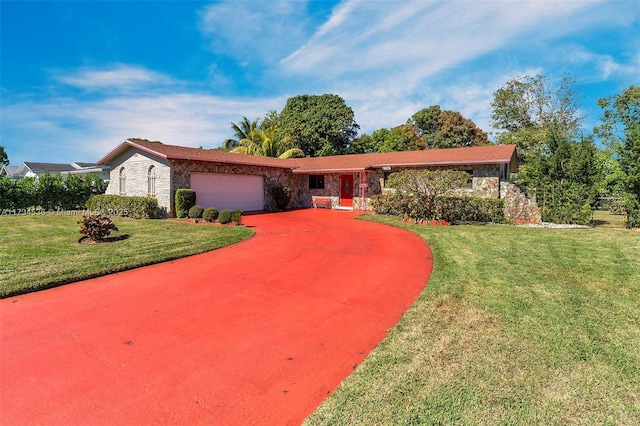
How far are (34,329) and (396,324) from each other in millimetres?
4468

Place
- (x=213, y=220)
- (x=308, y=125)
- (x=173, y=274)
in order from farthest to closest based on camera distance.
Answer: (x=308, y=125), (x=213, y=220), (x=173, y=274)

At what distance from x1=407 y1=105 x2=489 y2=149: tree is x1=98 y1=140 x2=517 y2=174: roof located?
1662cm

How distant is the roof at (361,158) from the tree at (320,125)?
1305 cm

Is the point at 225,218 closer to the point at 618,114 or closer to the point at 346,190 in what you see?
the point at 346,190

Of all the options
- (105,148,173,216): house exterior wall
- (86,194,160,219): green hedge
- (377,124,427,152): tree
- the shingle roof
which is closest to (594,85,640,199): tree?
the shingle roof

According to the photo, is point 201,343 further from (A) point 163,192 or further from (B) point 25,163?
(B) point 25,163

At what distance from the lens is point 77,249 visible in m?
7.80

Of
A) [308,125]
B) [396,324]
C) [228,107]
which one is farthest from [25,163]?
[396,324]

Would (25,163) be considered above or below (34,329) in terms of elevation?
above

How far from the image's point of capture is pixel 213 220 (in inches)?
535

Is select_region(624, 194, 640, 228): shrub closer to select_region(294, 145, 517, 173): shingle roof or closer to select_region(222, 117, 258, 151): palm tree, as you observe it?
select_region(294, 145, 517, 173): shingle roof

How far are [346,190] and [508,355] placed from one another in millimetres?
17356

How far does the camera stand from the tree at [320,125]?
34.1 m

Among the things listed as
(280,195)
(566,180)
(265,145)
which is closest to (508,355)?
(566,180)
